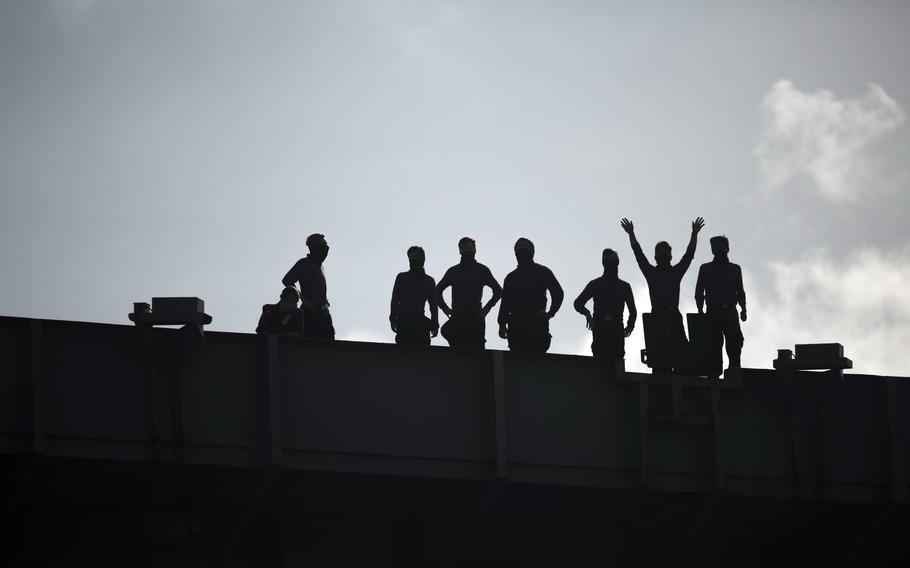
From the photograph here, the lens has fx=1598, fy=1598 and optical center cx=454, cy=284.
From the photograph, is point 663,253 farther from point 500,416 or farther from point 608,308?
point 500,416

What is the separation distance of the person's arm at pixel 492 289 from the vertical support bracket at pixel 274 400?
286 cm

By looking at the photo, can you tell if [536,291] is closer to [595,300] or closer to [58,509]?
[595,300]

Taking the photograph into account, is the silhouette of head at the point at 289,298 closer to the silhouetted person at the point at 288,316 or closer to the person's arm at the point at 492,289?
the silhouetted person at the point at 288,316

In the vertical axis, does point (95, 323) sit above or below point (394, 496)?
above

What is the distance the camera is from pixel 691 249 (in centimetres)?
2166

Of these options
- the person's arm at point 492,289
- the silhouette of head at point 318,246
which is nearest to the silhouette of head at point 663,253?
the person's arm at point 492,289

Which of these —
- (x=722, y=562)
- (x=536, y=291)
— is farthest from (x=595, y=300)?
(x=722, y=562)

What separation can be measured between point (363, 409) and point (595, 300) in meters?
3.44

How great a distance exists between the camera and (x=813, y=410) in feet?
72.9

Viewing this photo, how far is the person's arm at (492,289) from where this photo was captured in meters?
20.8

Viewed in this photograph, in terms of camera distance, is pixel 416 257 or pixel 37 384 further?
pixel 416 257

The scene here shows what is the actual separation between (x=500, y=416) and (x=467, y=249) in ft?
7.41

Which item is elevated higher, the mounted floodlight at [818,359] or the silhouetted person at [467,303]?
the silhouetted person at [467,303]

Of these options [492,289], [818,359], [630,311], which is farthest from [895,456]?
[492,289]
